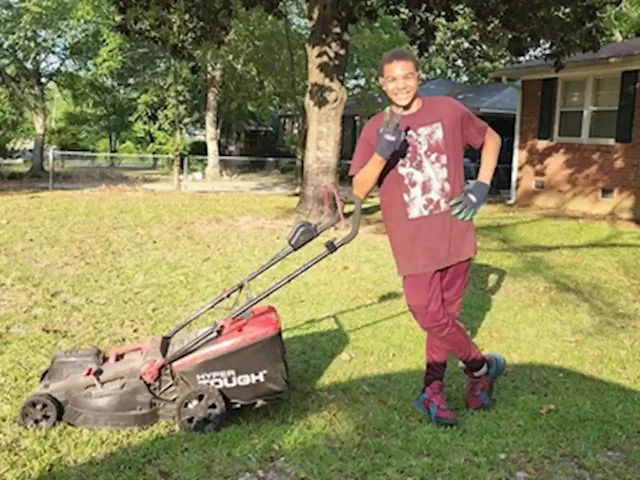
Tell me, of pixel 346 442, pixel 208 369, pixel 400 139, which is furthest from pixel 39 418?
pixel 400 139

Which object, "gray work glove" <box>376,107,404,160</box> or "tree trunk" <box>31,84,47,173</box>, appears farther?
"tree trunk" <box>31,84,47,173</box>

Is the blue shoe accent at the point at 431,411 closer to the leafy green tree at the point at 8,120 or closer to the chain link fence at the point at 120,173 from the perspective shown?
the chain link fence at the point at 120,173

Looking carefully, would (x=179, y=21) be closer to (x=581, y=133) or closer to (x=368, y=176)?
(x=581, y=133)

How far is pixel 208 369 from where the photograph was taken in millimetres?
3404

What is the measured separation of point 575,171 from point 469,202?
12460mm

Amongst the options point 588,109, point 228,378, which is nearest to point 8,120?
point 588,109

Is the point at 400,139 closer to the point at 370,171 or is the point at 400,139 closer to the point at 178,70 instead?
the point at 370,171

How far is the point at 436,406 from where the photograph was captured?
3.62 meters

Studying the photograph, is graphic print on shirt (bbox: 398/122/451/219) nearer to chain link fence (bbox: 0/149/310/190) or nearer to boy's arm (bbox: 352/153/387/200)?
boy's arm (bbox: 352/153/387/200)

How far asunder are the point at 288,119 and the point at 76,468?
3186 cm

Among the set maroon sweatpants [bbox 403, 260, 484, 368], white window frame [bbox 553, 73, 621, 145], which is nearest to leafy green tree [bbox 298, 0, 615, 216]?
white window frame [bbox 553, 73, 621, 145]

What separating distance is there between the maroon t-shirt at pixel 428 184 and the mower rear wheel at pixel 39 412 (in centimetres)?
184

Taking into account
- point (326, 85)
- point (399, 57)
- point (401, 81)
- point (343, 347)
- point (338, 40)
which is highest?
point (338, 40)

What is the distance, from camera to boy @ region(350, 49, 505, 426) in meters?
3.34
